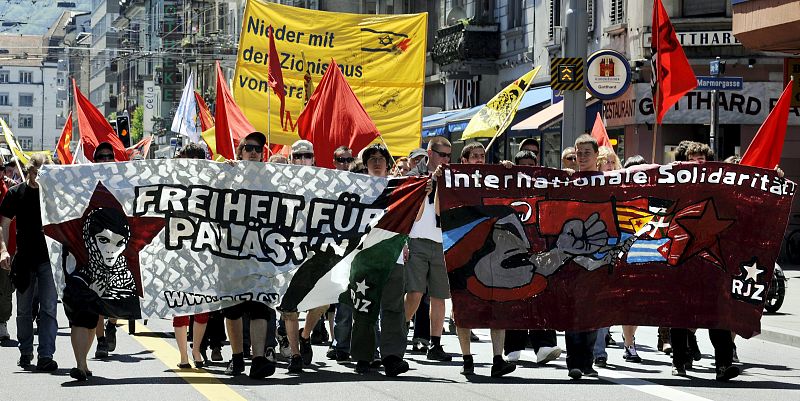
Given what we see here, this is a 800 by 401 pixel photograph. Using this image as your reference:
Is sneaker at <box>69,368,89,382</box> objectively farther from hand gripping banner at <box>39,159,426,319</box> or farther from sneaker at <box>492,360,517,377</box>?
sneaker at <box>492,360,517,377</box>

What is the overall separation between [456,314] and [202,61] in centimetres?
6508

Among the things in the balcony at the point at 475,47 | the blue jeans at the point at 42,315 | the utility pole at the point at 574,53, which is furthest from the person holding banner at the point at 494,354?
the balcony at the point at 475,47

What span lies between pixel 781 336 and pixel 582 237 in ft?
14.8

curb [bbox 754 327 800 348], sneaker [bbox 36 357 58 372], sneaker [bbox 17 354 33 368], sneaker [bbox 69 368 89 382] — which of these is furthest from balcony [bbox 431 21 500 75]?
sneaker [bbox 69 368 89 382]

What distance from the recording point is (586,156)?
11805 mm

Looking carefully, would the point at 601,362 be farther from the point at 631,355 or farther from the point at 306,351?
the point at 306,351

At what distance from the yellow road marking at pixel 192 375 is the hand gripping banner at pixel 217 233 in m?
0.52

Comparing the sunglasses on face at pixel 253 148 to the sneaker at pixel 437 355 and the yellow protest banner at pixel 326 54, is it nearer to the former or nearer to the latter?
the sneaker at pixel 437 355

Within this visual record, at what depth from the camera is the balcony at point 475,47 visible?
37.8 metres

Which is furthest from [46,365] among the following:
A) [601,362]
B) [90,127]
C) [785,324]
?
[90,127]

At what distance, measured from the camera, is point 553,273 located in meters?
11.7

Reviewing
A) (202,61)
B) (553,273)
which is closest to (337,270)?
(553,273)

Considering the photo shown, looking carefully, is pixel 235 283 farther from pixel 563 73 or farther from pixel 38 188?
pixel 563 73

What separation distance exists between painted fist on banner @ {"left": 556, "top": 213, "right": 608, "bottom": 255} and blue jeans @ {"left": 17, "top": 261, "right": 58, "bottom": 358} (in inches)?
158
